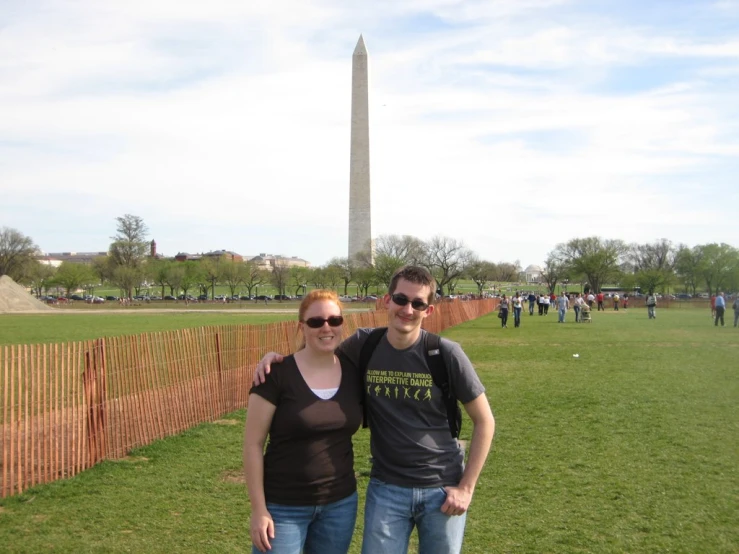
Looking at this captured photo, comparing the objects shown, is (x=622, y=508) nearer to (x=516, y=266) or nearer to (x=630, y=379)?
Result: (x=630, y=379)

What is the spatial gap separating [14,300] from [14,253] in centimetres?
3416

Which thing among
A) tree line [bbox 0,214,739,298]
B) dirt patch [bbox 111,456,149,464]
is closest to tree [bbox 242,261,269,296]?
tree line [bbox 0,214,739,298]

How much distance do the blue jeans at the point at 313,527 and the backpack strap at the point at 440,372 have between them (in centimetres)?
59

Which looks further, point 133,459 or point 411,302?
point 133,459

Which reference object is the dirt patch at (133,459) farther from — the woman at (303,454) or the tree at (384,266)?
the tree at (384,266)

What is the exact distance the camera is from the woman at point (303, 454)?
10.5 ft

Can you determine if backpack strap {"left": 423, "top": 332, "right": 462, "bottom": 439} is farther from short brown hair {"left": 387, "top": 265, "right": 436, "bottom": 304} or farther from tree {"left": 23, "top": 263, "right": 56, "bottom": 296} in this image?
tree {"left": 23, "top": 263, "right": 56, "bottom": 296}

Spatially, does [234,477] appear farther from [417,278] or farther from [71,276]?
[71,276]

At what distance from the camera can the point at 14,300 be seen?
5934 cm

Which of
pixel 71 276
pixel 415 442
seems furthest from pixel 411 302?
pixel 71 276

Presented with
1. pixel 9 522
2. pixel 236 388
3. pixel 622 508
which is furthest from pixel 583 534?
pixel 236 388

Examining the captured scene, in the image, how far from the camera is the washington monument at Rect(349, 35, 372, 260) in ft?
185

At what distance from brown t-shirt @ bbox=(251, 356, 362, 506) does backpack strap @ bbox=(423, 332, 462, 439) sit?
1.35 feet

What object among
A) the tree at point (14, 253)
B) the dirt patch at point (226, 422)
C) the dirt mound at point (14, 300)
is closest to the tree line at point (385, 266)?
the tree at point (14, 253)
